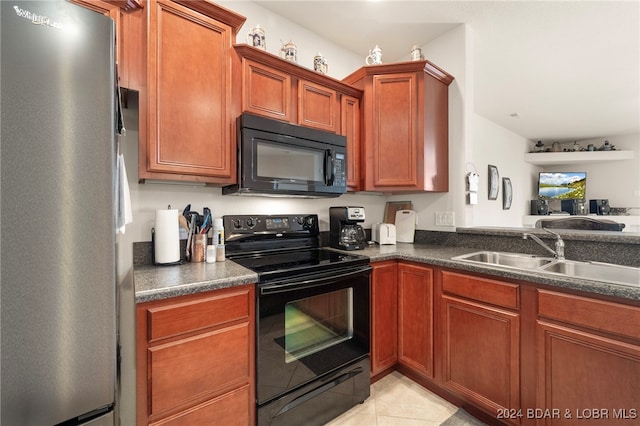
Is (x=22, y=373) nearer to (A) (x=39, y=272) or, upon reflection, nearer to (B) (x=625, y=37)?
(A) (x=39, y=272)

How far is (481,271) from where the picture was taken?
149 cm

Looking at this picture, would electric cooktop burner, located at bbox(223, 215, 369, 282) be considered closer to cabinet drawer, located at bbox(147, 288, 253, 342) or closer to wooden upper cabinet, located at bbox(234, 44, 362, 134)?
cabinet drawer, located at bbox(147, 288, 253, 342)

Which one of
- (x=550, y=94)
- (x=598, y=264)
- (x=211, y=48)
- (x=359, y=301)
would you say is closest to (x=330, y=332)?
(x=359, y=301)

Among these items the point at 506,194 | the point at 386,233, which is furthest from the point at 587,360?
the point at 506,194

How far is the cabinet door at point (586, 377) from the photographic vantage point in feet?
3.53

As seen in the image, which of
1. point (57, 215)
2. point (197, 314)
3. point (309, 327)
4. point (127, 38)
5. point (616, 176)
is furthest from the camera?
point (616, 176)

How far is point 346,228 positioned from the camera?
83.5 inches

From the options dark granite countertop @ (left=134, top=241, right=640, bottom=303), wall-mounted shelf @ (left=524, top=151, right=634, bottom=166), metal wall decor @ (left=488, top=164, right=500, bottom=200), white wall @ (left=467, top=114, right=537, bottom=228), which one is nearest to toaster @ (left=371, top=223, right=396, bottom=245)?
dark granite countertop @ (left=134, top=241, right=640, bottom=303)

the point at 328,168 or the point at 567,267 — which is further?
the point at 328,168

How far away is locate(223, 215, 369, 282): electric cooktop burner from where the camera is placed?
1.48 m

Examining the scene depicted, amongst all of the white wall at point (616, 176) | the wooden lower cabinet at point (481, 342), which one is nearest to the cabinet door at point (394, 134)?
the wooden lower cabinet at point (481, 342)

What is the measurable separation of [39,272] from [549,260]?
7.76 feet

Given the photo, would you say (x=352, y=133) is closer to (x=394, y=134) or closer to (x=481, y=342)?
(x=394, y=134)

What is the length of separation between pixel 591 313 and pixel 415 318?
89cm
